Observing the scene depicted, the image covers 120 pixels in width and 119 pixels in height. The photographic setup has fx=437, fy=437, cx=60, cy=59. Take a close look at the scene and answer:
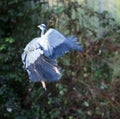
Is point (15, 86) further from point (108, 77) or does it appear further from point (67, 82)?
point (108, 77)

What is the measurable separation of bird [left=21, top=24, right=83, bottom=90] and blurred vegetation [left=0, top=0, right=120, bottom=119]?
135 cm

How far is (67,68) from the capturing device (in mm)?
4762

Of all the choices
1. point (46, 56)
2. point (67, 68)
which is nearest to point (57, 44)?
point (46, 56)

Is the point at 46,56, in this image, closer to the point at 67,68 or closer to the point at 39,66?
the point at 39,66

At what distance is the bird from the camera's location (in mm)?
3049

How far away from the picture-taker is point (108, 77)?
179 inches

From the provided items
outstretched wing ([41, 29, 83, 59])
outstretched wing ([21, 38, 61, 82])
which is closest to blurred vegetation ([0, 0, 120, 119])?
outstretched wing ([41, 29, 83, 59])

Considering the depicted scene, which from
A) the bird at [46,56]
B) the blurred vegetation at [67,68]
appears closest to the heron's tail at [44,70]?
the bird at [46,56]

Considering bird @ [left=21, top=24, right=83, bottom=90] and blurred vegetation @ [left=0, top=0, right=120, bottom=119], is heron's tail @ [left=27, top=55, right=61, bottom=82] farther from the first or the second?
blurred vegetation @ [left=0, top=0, right=120, bottom=119]

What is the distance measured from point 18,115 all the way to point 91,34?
49.4 inches

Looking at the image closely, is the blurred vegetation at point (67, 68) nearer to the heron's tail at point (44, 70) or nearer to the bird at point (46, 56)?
the bird at point (46, 56)

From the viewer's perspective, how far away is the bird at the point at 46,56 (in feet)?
10.0

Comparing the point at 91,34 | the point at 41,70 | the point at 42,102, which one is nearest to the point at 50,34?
the point at 41,70

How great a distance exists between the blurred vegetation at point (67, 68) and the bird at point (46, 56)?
1353mm
